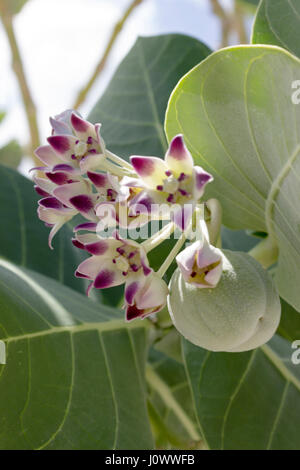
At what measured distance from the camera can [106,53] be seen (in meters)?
1.92

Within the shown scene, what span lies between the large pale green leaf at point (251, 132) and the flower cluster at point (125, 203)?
12 centimetres

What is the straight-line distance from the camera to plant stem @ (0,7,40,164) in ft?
5.69

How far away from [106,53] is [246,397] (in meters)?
1.25

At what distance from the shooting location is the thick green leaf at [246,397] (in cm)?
96

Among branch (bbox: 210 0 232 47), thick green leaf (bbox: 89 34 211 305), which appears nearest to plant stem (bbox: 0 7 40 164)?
thick green leaf (bbox: 89 34 211 305)

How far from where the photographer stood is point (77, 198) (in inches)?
27.1

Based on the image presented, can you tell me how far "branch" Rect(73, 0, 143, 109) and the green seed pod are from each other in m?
1.38

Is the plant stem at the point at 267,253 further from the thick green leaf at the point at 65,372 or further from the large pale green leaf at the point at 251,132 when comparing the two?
the thick green leaf at the point at 65,372

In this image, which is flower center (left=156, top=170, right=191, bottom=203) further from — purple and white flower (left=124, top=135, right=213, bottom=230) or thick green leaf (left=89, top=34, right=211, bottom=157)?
thick green leaf (left=89, top=34, right=211, bottom=157)

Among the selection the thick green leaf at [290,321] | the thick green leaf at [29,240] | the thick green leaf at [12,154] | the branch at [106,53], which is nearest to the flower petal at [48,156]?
the thick green leaf at [290,321]

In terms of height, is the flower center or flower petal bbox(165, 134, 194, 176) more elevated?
flower petal bbox(165, 134, 194, 176)

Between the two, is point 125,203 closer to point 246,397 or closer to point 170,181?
point 170,181

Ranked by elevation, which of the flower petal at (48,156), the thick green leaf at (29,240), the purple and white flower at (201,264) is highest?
the flower petal at (48,156)
